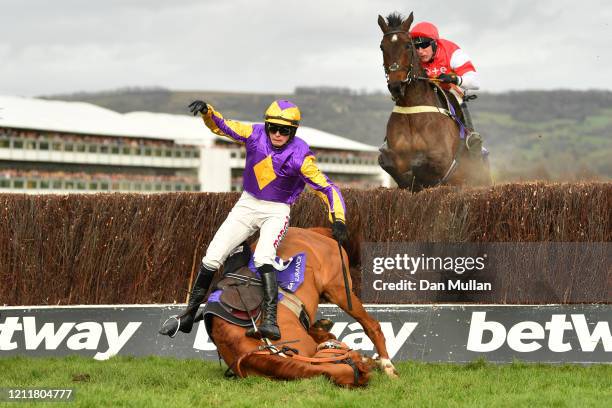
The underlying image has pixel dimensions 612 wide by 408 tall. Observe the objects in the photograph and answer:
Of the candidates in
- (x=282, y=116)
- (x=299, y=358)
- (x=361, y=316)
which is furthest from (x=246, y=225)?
(x=299, y=358)

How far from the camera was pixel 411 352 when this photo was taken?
8.79 m

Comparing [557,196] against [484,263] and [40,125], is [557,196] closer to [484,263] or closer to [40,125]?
[484,263]

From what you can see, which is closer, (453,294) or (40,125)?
(453,294)

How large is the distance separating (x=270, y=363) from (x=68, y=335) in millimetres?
3031

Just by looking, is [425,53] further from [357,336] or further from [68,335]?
[68,335]

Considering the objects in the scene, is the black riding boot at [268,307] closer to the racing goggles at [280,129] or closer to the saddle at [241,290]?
the saddle at [241,290]

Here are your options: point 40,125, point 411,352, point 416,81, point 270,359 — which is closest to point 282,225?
point 270,359

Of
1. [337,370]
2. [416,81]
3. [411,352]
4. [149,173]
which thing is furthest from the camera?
[149,173]

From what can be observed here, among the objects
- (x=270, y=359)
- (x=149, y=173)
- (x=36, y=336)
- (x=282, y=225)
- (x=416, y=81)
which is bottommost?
(x=149, y=173)

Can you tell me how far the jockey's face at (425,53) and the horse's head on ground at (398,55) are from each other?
41cm

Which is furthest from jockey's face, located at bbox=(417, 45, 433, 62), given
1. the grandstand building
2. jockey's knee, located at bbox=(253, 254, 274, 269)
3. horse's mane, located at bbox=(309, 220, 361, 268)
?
the grandstand building

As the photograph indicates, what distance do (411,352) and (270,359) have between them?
2.13 m

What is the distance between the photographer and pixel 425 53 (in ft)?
38.7

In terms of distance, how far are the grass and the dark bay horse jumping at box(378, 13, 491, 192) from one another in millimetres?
3540
